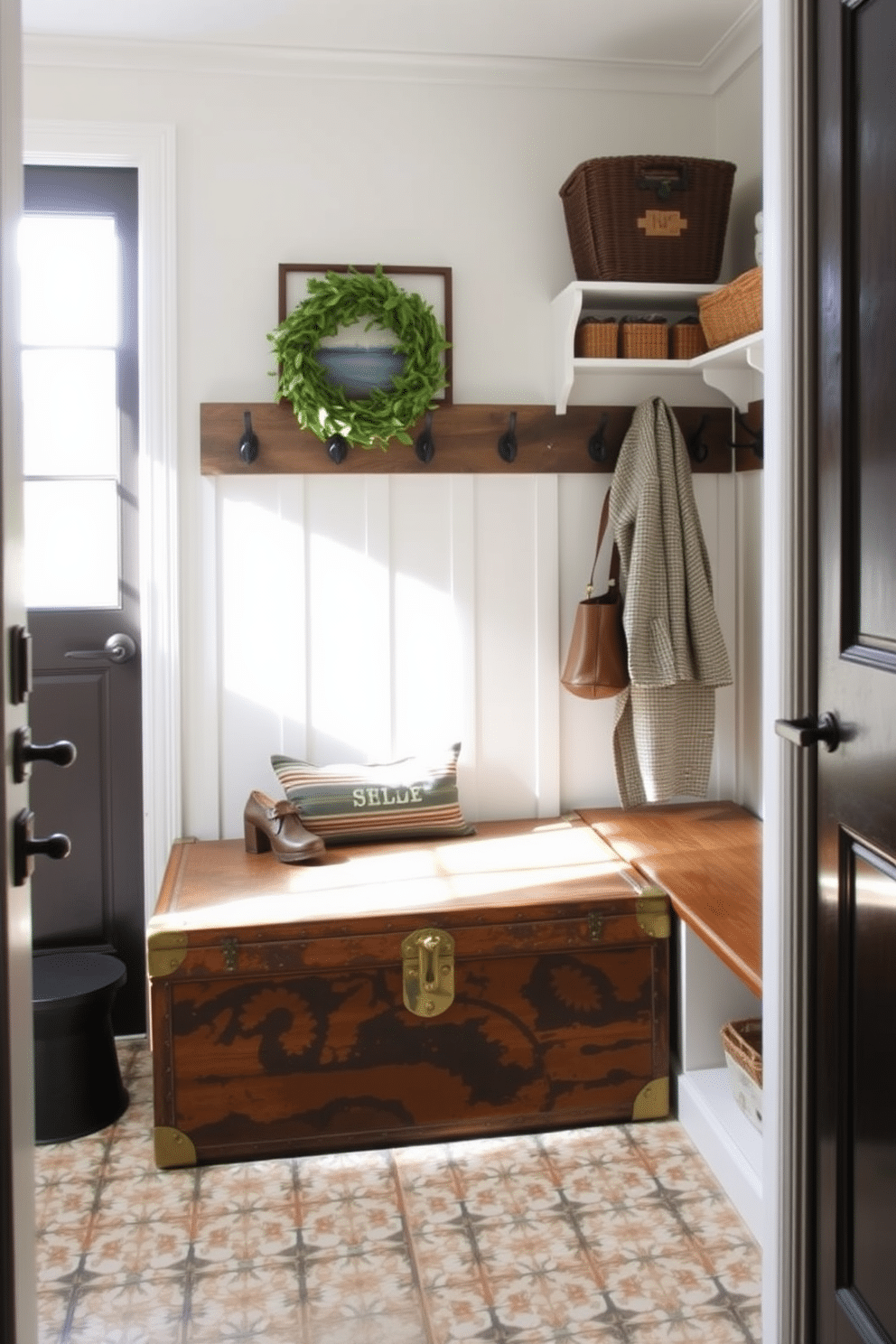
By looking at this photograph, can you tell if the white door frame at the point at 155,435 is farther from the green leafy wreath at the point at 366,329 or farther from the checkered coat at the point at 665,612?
the checkered coat at the point at 665,612

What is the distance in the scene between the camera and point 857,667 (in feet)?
4.91

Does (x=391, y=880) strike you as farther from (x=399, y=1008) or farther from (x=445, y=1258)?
(x=445, y=1258)

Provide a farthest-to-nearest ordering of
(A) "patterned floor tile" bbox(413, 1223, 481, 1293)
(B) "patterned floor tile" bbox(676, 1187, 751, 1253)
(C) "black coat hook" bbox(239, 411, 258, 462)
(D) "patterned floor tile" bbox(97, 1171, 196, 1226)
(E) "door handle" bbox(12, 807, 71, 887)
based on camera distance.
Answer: (C) "black coat hook" bbox(239, 411, 258, 462), (D) "patterned floor tile" bbox(97, 1171, 196, 1226), (B) "patterned floor tile" bbox(676, 1187, 751, 1253), (A) "patterned floor tile" bbox(413, 1223, 481, 1293), (E) "door handle" bbox(12, 807, 71, 887)

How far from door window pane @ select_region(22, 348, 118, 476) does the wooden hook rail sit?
0.81ft

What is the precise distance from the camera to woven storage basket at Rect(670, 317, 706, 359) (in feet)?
10.1

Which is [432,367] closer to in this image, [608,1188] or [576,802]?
[576,802]

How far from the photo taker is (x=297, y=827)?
2.90m

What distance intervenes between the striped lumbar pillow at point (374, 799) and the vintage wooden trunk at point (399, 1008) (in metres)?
0.22

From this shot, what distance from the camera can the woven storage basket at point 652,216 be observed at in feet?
9.59

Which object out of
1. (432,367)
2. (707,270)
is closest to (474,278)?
(432,367)

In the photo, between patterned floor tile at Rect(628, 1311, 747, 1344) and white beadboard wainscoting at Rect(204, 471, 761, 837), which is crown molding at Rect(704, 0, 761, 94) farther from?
patterned floor tile at Rect(628, 1311, 747, 1344)

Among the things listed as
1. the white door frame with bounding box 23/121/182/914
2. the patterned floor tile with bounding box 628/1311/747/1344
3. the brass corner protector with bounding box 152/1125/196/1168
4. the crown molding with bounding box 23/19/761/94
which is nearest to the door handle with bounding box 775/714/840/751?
the patterned floor tile with bounding box 628/1311/747/1344

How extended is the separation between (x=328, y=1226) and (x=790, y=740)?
1342mm

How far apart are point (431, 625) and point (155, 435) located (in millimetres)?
802
